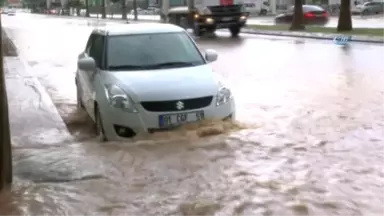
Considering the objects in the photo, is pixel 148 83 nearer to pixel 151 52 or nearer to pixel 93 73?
pixel 151 52

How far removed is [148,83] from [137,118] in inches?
21.3

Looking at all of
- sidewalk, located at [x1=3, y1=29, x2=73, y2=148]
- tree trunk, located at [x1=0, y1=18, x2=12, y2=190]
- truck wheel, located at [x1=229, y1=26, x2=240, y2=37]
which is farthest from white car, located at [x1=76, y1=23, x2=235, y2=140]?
truck wheel, located at [x1=229, y1=26, x2=240, y2=37]

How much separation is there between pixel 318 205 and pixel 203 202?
996mm

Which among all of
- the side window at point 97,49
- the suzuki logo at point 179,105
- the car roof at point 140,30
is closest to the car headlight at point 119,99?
the suzuki logo at point 179,105

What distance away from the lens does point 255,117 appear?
32.8 ft

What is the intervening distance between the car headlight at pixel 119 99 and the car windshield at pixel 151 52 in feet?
2.62

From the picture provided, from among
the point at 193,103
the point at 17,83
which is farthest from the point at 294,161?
the point at 17,83

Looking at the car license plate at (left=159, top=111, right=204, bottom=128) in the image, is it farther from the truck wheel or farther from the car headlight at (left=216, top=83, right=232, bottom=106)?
the truck wheel

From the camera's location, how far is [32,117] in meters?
10.1

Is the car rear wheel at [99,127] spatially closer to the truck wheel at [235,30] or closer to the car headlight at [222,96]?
the car headlight at [222,96]

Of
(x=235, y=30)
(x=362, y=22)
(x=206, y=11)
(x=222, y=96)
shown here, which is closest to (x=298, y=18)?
(x=235, y=30)

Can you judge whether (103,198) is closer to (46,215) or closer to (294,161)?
(46,215)

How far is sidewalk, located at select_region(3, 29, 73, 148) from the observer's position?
8695 mm

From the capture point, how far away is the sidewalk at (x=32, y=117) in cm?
870
